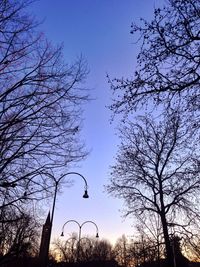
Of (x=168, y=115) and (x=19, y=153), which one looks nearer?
(x=168, y=115)

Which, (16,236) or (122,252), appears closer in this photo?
(16,236)

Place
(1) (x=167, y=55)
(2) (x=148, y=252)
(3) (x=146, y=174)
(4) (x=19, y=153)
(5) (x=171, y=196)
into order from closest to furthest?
(1) (x=167, y=55), (4) (x=19, y=153), (2) (x=148, y=252), (5) (x=171, y=196), (3) (x=146, y=174)

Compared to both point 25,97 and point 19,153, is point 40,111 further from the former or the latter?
point 19,153

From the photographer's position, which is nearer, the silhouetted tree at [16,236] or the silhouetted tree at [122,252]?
the silhouetted tree at [16,236]

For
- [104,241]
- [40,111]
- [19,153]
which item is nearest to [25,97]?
[40,111]

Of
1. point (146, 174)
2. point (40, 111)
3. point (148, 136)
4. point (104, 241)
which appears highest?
point (104, 241)

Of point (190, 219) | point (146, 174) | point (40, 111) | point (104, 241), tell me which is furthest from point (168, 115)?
point (104, 241)

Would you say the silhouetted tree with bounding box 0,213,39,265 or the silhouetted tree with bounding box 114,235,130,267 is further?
the silhouetted tree with bounding box 114,235,130,267

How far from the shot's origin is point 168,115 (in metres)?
8.49

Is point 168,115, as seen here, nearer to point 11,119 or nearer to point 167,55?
point 167,55

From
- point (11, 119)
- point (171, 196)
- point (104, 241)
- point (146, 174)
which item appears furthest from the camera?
point (104, 241)

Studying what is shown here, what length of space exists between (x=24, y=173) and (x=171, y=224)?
43.6ft

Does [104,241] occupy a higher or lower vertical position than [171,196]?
higher

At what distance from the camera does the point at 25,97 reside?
10.8 m
